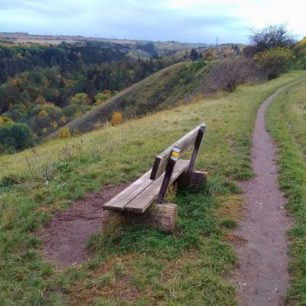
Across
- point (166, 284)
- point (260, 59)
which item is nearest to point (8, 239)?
point (166, 284)

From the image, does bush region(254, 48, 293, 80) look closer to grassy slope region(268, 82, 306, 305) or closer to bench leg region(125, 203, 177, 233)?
grassy slope region(268, 82, 306, 305)

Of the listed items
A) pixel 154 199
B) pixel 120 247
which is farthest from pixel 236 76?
pixel 120 247

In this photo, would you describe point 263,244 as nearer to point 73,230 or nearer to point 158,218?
point 158,218

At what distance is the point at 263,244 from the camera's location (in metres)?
5.89

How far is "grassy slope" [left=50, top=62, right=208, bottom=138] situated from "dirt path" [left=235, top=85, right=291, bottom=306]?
164ft

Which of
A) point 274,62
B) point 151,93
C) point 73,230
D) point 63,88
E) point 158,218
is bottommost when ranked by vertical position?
point 63,88

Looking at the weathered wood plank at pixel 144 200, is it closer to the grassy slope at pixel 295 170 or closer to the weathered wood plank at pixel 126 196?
the weathered wood plank at pixel 126 196

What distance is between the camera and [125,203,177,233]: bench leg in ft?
19.2

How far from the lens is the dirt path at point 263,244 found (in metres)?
4.71

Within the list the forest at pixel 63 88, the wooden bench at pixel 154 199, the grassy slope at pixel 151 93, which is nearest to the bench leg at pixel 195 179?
the wooden bench at pixel 154 199

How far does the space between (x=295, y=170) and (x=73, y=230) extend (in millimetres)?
5297

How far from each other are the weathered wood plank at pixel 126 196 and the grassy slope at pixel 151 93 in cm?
5174

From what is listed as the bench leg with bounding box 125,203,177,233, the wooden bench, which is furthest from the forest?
the bench leg with bounding box 125,203,177,233

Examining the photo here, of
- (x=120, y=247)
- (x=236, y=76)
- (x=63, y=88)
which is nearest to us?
(x=120, y=247)
